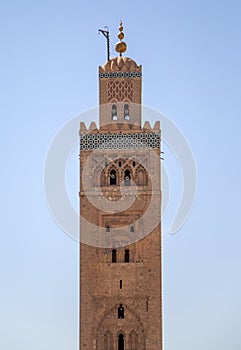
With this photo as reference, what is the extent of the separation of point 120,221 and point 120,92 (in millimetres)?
4078

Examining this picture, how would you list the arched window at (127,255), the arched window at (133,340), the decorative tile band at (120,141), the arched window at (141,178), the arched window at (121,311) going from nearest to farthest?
the arched window at (133,340) < the arched window at (121,311) < the arched window at (127,255) < the arched window at (141,178) < the decorative tile band at (120,141)

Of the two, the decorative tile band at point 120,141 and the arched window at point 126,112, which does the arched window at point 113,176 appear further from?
the arched window at point 126,112

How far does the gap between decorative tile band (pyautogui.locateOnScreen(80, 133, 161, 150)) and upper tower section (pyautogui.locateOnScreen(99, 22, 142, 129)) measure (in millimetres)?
618

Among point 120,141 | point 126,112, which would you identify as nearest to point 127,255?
point 120,141

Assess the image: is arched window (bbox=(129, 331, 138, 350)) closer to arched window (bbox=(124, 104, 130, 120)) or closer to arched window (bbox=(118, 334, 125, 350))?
arched window (bbox=(118, 334, 125, 350))

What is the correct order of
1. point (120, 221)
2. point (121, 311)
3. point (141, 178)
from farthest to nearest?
point (141, 178), point (120, 221), point (121, 311)

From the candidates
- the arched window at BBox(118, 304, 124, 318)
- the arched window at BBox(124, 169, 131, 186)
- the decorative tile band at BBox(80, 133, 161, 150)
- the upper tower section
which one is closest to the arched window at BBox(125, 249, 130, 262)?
the arched window at BBox(118, 304, 124, 318)

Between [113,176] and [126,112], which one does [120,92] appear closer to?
[126,112]

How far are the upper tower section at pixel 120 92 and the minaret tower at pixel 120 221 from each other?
0.03 m

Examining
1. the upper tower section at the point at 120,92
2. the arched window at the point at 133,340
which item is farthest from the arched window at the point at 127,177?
the arched window at the point at 133,340

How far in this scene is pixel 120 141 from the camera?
1085 inches

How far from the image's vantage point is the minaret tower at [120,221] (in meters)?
26.3

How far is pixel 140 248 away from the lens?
2694 centimetres

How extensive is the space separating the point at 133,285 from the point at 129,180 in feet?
10.4
